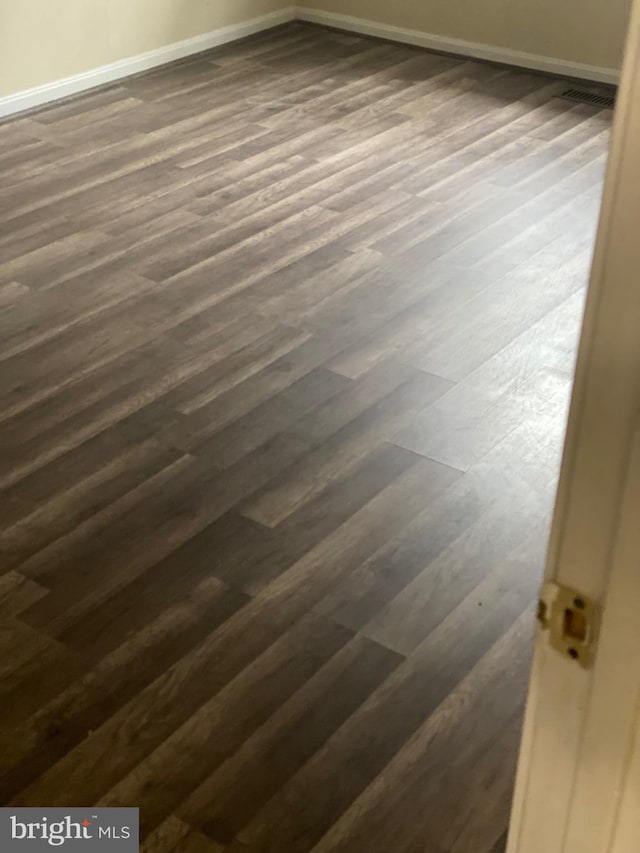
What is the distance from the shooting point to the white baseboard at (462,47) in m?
5.27

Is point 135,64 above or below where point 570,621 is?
below

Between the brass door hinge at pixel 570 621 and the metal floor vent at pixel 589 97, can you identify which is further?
the metal floor vent at pixel 589 97

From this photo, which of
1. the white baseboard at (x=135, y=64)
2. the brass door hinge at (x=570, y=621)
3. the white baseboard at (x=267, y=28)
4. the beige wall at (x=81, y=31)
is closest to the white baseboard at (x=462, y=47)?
the white baseboard at (x=267, y=28)

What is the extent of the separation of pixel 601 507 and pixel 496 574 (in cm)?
167

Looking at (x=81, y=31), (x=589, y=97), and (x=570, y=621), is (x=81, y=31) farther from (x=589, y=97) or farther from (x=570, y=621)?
(x=570, y=621)

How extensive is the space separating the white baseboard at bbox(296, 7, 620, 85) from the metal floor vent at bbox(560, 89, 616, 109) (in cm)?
10

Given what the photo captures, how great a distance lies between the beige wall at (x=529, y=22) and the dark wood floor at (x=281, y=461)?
0.71 meters

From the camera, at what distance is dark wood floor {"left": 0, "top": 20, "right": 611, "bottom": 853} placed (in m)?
1.90

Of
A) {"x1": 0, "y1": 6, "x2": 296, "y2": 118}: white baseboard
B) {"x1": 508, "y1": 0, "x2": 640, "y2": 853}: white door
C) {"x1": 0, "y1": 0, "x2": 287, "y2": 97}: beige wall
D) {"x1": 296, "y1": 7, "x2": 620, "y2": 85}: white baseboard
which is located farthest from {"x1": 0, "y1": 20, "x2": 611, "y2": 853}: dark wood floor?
{"x1": 508, "y1": 0, "x2": 640, "y2": 853}: white door

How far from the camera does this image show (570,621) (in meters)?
0.74

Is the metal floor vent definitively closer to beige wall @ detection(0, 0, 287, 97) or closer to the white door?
beige wall @ detection(0, 0, 287, 97)

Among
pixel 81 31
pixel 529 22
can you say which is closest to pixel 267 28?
pixel 81 31

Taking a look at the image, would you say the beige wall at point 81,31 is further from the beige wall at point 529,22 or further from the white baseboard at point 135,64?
the beige wall at point 529,22

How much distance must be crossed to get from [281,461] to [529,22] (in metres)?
3.57
